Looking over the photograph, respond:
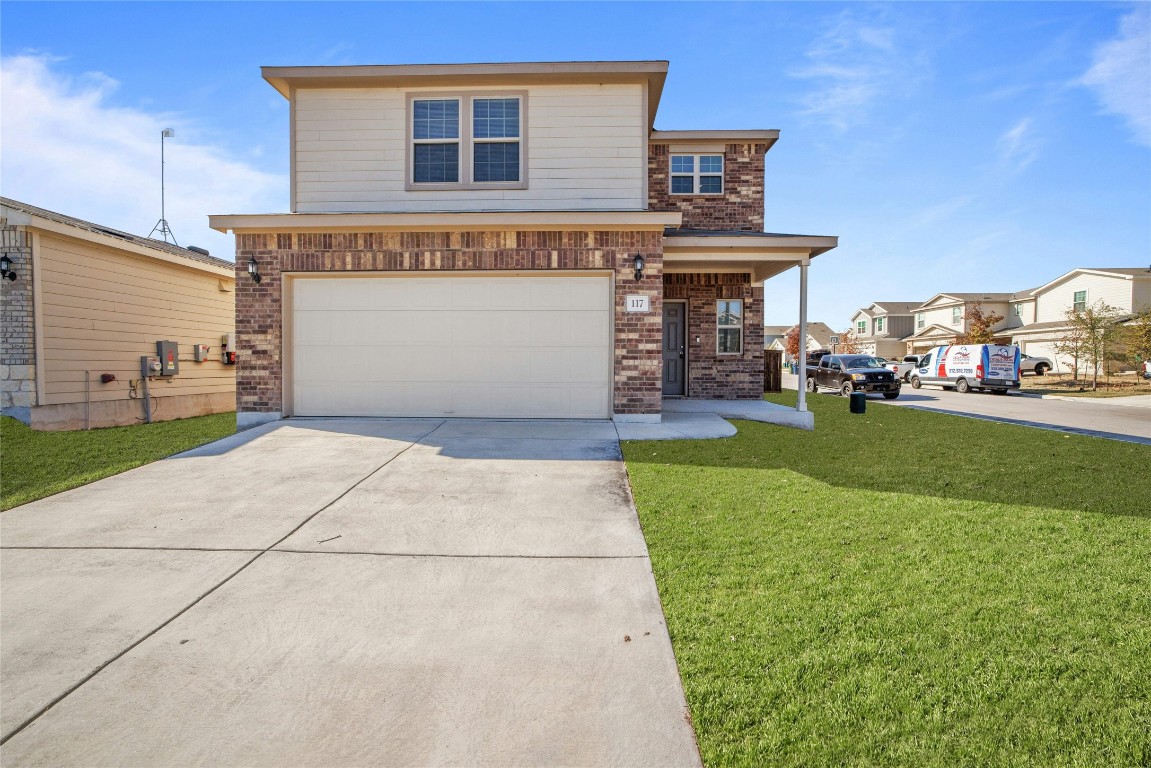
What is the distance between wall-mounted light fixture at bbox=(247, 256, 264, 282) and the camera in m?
8.85

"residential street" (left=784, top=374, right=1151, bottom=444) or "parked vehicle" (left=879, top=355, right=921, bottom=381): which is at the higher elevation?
"parked vehicle" (left=879, top=355, right=921, bottom=381)

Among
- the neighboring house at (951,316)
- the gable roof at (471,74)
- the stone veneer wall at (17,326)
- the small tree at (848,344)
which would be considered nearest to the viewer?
the gable roof at (471,74)

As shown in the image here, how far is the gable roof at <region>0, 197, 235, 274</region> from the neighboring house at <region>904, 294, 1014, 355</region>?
41.8 m

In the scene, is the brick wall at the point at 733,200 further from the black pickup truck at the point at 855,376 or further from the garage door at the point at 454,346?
the black pickup truck at the point at 855,376

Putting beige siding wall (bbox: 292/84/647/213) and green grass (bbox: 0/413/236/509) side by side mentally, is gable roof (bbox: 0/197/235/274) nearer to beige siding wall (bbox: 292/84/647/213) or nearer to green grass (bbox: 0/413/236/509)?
green grass (bbox: 0/413/236/509)

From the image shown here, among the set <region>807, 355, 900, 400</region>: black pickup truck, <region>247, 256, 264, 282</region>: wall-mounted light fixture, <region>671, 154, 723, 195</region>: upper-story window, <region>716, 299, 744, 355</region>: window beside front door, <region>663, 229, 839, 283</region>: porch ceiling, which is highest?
<region>671, 154, 723, 195</region>: upper-story window

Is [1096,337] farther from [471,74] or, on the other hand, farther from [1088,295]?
[471,74]

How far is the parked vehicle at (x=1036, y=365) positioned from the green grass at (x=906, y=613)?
31594mm

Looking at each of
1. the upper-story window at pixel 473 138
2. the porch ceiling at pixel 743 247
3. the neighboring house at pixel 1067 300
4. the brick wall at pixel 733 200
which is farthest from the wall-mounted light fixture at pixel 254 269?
the neighboring house at pixel 1067 300

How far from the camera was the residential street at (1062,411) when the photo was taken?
11188mm

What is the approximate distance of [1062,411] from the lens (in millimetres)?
14992

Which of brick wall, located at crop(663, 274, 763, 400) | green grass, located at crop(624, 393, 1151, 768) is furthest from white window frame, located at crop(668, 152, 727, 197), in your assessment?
green grass, located at crop(624, 393, 1151, 768)

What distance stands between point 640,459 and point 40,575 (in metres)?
5.23

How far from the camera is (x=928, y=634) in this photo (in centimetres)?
283
